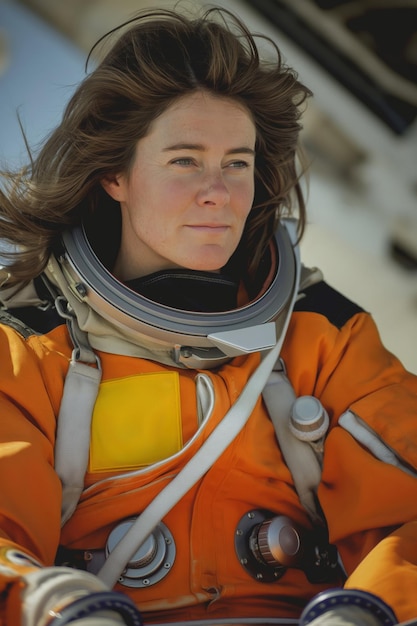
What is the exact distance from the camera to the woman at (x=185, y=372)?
1769 millimetres

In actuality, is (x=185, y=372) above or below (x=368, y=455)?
below

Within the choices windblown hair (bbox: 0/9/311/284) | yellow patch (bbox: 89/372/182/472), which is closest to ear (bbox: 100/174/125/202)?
windblown hair (bbox: 0/9/311/284)

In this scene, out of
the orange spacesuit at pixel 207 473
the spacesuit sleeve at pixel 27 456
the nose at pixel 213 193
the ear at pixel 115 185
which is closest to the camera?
the spacesuit sleeve at pixel 27 456

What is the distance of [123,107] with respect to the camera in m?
2.05

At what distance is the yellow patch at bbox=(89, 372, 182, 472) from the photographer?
1.84 metres

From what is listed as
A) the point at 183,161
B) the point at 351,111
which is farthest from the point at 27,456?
the point at 351,111

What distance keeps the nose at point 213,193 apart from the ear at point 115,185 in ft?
0.77

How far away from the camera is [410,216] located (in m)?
3.40

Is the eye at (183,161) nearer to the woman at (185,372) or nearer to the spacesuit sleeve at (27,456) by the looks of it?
the woman at (185,372)

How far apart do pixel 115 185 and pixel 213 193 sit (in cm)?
29

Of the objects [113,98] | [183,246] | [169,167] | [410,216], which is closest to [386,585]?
[183,246]

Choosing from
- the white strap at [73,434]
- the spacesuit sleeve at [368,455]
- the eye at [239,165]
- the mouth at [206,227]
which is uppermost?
the eye at [239,165]

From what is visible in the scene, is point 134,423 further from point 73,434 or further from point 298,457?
point 298,457

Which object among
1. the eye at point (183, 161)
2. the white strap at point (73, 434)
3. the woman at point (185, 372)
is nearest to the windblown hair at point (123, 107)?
the woman at point (185, 372)
